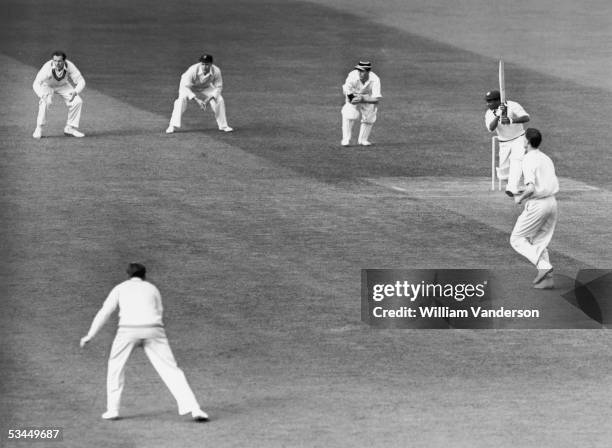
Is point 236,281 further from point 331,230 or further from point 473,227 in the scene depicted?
point 473,227

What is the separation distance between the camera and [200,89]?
113 feet

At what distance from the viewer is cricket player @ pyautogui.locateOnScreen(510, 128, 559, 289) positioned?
21.2 meters

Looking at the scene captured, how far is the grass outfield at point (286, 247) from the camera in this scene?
661 inches

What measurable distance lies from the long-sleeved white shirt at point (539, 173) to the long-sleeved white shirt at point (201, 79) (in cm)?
1413

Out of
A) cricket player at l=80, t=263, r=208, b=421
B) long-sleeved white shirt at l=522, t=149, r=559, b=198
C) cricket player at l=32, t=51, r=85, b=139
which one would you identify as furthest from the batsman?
cricket player at l=80, t=263, r=208, b=421

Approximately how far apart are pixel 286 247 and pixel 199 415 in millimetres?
8481

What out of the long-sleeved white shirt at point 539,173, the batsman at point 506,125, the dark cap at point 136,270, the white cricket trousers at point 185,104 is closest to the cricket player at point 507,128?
the batsman at point 506,125

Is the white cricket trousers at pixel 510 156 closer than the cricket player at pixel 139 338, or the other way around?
the cricket player at pixel 139 338

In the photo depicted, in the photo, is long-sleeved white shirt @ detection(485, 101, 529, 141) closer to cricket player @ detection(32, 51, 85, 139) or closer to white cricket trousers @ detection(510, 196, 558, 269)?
white cricket trousers @ detection(510, 196, 558, 269)

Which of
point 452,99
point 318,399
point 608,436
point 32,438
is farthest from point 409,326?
point 452,99

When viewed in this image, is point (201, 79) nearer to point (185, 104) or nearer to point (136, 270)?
point (185, 104)

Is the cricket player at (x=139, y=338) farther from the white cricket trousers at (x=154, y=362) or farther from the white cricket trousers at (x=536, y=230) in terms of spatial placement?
the white cricket trousers at (x=536, y=230)

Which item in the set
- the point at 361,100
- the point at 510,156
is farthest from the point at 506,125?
the point at 361,100

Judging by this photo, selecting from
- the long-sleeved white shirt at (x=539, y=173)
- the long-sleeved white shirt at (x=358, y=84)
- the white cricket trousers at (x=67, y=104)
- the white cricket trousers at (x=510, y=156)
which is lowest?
the long-sleeved white shirt at (x=539, y=173)
